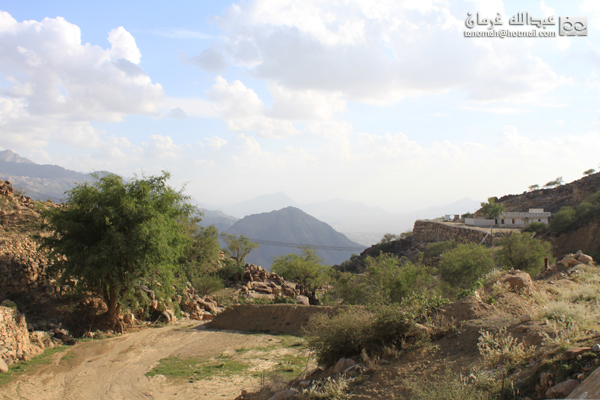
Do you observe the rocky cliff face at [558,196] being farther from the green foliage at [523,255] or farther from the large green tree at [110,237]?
the large green tree at [110,237]

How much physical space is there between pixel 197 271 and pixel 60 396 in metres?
23.9

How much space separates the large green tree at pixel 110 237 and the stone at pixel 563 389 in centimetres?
1624

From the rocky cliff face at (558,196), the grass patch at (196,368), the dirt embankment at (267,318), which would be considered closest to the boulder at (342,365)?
the grass patch at (196,368)

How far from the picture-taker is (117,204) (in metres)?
17.9

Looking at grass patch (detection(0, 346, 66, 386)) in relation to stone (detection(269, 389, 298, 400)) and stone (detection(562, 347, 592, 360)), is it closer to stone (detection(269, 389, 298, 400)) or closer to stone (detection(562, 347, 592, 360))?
stone (detection(269, 389, 298, 400))

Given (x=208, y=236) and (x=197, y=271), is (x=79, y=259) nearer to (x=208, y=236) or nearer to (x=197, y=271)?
(x=197, y=271)

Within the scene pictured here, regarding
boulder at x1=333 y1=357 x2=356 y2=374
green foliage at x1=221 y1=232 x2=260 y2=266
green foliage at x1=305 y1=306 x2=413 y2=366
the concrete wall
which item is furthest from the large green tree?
the concrete wall

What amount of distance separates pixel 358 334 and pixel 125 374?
9139 mm

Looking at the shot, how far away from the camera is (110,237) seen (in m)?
17.2

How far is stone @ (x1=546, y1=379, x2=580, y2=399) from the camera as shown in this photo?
4.80 meters

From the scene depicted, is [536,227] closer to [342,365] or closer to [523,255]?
[523,255]

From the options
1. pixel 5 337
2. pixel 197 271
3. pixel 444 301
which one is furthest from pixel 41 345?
pixel 197 271

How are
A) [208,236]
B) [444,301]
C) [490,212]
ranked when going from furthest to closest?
1. [490,212]
2. [208,236]
3. [444,301]

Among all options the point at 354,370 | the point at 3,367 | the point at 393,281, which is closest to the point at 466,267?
the point at 393,281
